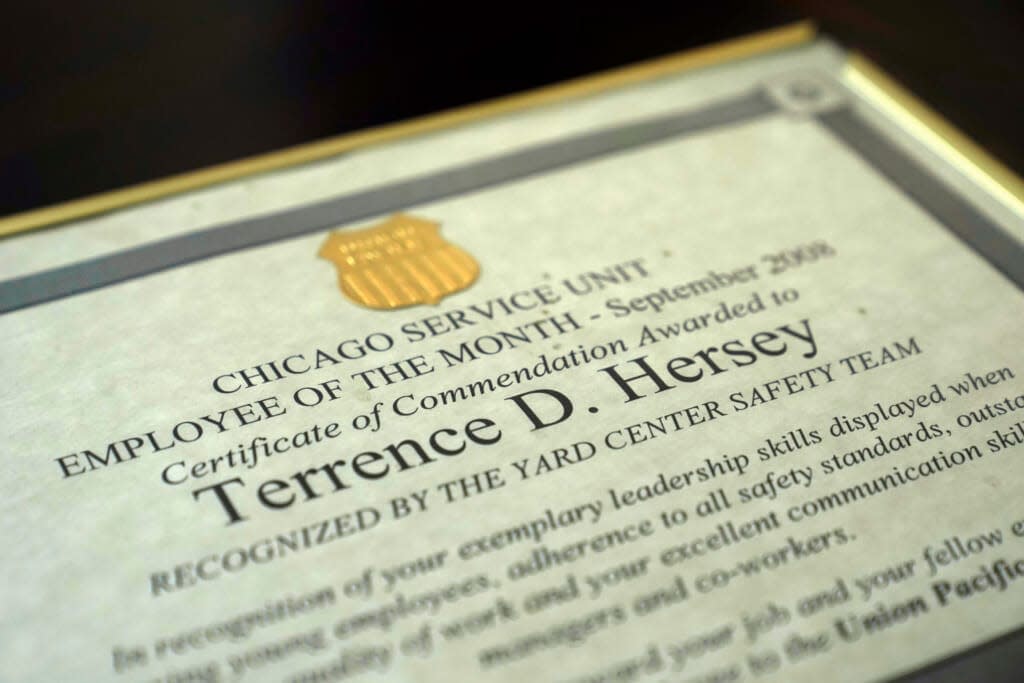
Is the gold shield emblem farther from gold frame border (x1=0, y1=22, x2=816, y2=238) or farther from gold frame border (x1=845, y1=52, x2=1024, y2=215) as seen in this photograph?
gold frame border (x1=845, y1=52, x2=1024, y2=215)

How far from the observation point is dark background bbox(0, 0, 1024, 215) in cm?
78

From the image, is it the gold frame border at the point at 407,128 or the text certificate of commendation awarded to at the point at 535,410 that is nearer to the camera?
the text certificate of commendation awarded to at the point at 535,410

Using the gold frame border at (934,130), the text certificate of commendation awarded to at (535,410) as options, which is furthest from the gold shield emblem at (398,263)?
the gold frame border at (934,130)

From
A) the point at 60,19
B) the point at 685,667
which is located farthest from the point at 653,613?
the point at 60,19

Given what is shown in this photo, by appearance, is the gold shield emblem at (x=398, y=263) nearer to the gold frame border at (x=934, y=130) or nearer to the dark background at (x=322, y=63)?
the dark background at (x=322, y=63)

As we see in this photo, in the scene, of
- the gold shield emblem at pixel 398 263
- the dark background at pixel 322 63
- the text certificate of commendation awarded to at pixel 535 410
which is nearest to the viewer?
the text certificate of commendation awarded to at pixel 535 410

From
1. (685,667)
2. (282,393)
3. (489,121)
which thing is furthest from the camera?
(489,121)

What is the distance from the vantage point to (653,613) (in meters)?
0.50

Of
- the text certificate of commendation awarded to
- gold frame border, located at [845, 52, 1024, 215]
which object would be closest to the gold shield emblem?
the text certificate of commendation awarded to

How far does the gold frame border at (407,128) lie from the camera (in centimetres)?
71

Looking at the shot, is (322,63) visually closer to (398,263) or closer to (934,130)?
(398,263)

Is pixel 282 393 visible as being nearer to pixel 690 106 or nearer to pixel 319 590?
pixel 319 590

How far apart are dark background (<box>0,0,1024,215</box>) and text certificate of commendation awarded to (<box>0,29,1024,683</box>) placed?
58 mm

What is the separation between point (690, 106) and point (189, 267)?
0.39m
